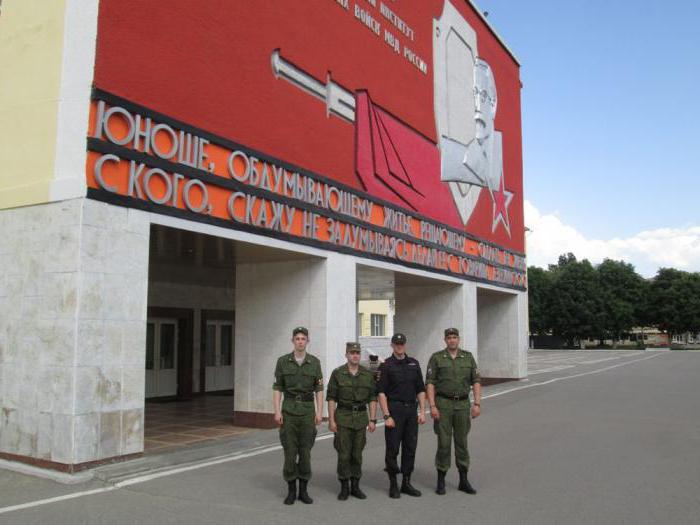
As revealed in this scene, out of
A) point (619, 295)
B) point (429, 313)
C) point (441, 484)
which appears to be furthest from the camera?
point (619, 295)

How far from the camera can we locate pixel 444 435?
7457mm

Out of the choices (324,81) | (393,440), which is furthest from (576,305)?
(393,440)

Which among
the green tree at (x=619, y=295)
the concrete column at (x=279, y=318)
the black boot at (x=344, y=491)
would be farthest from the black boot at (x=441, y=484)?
the green tree at (x=619, y=295)

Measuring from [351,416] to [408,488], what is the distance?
1031 millimetres

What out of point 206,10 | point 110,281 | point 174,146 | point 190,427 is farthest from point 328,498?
point 206,10

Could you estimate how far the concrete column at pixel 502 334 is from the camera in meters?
25.3

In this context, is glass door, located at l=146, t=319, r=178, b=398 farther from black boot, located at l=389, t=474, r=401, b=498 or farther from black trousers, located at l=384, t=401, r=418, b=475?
black boot, located at l=389, t=474, r=401, b=498

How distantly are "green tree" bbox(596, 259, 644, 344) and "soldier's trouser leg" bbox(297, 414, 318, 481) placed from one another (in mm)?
81645

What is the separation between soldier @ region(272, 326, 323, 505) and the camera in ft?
22.8

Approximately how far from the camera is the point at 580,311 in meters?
81.4

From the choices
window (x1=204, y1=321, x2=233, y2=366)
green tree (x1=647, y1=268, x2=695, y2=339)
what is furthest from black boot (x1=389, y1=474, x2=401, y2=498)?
green tree (x1=647, y1=268, x2=695, y2=339)

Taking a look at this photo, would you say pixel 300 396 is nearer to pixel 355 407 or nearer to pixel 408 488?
pixel 355 407

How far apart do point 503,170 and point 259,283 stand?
562 inches

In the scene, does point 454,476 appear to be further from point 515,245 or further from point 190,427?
point 515,245
